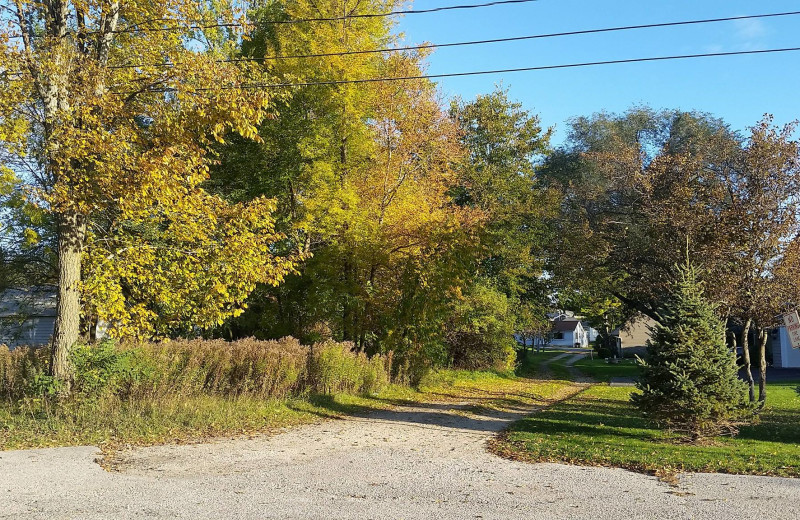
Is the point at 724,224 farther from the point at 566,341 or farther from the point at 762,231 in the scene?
the point at 566,341

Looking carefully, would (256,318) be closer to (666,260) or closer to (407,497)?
(666,260)

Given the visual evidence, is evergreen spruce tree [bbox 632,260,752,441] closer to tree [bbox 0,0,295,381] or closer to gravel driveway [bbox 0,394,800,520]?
gravel driveway [bbox 0,394,800,520]

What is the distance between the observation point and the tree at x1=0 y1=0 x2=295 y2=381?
10.6 m

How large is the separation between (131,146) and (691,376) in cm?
1056

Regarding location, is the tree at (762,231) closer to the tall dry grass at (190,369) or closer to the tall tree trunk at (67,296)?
the tall dry grass at (190,369)

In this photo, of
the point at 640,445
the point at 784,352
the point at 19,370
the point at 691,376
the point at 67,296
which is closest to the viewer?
the point at 640,445

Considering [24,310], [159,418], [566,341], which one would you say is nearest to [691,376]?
[159,418]

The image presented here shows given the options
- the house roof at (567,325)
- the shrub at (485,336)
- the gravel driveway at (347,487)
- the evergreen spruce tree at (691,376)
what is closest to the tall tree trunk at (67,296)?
the gravel driveway at (347,487)

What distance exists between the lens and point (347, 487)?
22.7ft

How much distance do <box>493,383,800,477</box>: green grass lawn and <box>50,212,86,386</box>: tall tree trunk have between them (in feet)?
25.0

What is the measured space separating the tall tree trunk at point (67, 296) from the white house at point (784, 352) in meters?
34.7

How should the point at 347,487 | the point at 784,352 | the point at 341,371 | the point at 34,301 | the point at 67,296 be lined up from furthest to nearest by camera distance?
1. the point at 784,352
2. the point at 34,301
3. the point at 341,371
4. the point at 67,296
5. the point at 347,487

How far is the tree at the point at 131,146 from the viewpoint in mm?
10641

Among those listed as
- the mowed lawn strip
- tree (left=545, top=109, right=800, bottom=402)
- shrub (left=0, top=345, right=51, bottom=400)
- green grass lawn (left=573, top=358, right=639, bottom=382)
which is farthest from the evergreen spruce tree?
green grass lawn (left=573, top=358, right=639, bottom=382)
